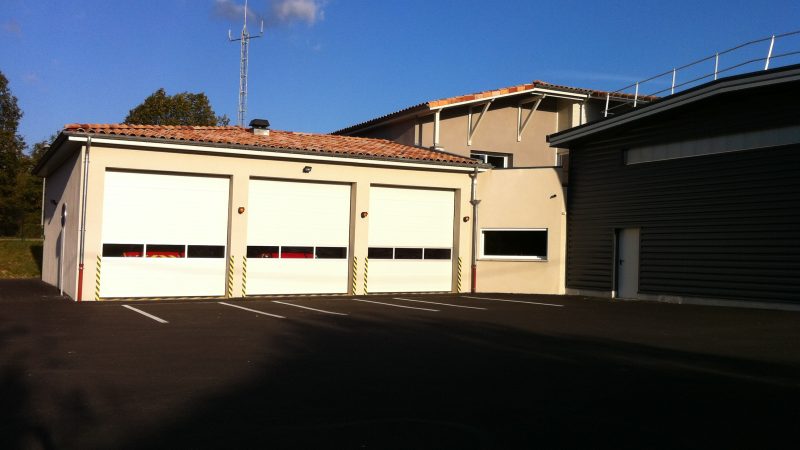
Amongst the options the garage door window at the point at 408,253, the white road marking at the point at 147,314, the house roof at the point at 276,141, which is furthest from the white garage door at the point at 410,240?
the white road marking at the point at 147,314

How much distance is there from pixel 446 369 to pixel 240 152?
1183 centimetres

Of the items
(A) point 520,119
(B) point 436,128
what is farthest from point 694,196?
(A) point 520,119

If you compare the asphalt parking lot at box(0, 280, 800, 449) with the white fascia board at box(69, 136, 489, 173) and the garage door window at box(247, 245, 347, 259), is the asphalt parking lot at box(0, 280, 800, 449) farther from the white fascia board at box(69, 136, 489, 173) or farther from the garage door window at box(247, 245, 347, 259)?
the garage door window at box(247, 245, 347, 259)

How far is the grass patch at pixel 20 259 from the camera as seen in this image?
29.2 meters

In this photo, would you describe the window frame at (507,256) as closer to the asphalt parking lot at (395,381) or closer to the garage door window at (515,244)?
the garage door window at (515,244)

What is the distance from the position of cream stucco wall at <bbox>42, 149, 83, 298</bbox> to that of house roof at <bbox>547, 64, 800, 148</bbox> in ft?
42.6

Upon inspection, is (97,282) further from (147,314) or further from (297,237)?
(297,237)

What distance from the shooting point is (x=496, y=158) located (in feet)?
87.2

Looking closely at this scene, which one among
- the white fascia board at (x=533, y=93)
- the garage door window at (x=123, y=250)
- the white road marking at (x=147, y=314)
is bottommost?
the white road marking at (x=147, y=314)

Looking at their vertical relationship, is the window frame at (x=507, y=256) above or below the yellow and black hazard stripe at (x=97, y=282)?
above

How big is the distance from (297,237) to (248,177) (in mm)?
Result: 2088

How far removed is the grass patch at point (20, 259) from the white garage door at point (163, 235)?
1366 centimetres

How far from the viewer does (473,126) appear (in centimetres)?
2548

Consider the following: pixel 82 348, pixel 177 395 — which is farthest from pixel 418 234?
pixel 177 395
